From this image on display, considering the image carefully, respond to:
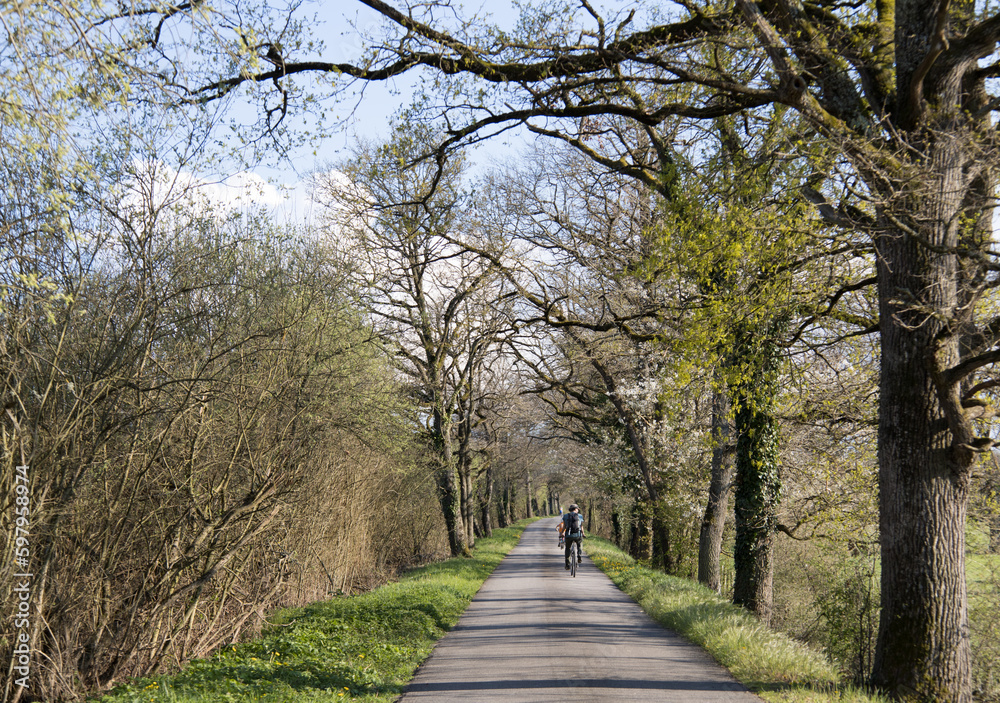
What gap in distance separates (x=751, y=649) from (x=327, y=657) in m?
5.62

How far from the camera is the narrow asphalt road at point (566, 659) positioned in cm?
739

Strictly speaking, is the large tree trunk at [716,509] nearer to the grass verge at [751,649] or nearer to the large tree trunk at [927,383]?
the grass verge at [751,649]

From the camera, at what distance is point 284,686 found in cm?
754

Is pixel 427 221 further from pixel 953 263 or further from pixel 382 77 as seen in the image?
pixel 953 263

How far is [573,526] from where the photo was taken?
68.7 feet

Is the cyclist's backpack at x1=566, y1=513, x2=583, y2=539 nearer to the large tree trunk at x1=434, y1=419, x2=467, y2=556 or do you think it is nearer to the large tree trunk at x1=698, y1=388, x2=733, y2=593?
the large tree trunk at x1=698, y1=388, x2=733, y2=593

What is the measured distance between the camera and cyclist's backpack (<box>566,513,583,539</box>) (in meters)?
20.8

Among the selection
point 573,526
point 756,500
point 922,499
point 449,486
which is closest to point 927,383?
point 922,499

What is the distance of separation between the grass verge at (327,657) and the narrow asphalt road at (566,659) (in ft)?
1.32

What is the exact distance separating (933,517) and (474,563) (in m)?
17.2

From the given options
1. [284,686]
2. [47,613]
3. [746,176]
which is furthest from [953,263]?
[47,613]

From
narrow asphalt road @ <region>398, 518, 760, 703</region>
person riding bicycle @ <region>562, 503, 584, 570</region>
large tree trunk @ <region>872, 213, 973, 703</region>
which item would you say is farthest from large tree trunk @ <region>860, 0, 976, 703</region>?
person riding bicycle @ <region>562, 503, 584, 570</region>

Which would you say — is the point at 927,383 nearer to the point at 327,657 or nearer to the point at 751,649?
the point at 751,649

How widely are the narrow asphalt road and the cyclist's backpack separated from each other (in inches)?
230
